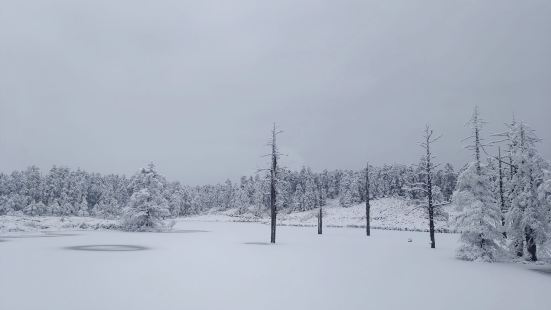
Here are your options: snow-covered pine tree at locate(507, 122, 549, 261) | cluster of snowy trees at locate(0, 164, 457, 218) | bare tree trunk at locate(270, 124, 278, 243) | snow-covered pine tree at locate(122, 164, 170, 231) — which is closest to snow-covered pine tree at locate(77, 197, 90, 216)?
cluster of snowy trees at locate(0, 164, 457, 218)

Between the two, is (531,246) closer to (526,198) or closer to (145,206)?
(526,198)

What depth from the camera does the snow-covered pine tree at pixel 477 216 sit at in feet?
88.6

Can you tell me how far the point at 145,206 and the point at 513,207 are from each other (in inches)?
1852

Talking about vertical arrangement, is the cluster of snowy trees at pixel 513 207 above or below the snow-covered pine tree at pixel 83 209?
above

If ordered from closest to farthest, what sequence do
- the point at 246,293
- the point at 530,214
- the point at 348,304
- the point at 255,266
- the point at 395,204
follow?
the point at 348,304 → the point at 246,293 → the point at 255,266 → the point at 530,214 → the point at 395,204

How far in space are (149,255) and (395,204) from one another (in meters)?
104

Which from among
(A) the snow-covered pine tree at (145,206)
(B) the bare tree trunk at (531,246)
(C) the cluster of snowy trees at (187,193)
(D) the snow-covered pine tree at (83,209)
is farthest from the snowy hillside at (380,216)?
(B) the bare tree trunk at (531,246)

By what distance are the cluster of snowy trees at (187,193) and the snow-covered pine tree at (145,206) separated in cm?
2814

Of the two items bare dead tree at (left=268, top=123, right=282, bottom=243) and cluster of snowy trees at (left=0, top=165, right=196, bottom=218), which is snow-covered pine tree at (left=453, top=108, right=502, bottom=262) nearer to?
bare dead tree at (left=268, top=123, right=282, bottom=243)

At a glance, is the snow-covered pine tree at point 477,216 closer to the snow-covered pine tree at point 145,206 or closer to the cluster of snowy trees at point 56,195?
the snow-covered pine tree at point 145,206

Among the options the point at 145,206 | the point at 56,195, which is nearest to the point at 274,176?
the point at 145,206

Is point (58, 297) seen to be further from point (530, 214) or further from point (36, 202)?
point (36, 202)

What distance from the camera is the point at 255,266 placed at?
22047mm

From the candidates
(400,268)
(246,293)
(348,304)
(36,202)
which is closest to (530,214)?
(400,268)
